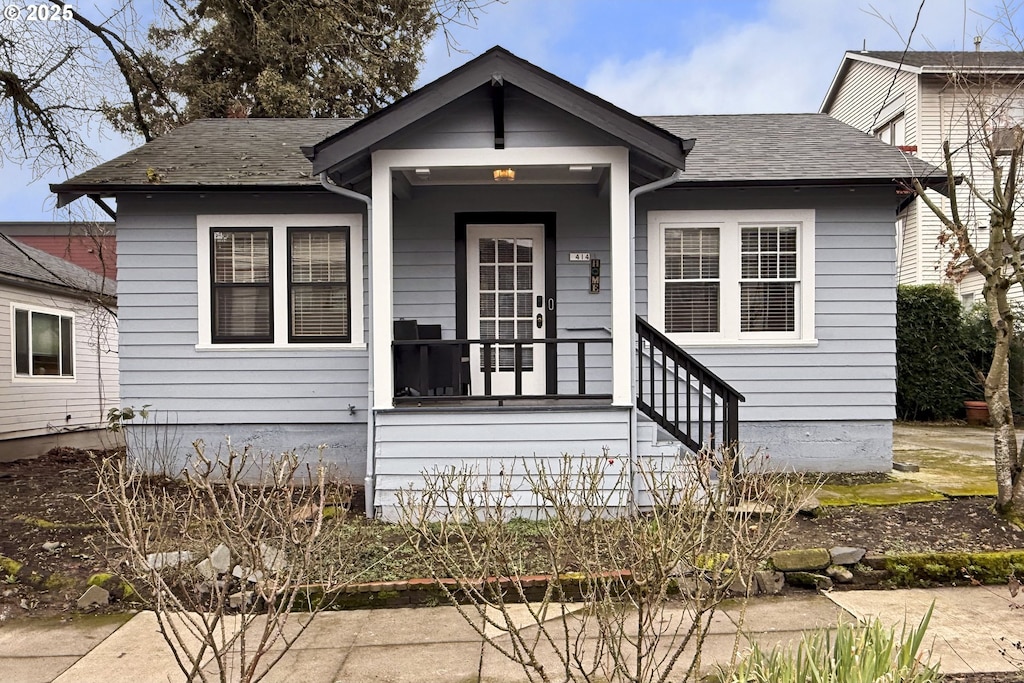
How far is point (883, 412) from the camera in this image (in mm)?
8094

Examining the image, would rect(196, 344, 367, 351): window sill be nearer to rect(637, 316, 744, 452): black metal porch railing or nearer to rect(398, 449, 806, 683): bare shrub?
rect(637, 316, 744, 452): black metal porch railing

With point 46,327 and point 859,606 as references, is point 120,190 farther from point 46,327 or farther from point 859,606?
point 859,606

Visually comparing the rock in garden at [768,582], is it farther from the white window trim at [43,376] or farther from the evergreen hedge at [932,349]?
the white window trim at [43,376]

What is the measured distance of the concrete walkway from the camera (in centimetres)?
389

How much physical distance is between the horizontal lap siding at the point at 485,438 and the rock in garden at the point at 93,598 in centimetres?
211

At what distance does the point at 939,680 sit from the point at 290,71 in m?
18.9

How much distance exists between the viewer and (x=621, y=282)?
6.50 metres

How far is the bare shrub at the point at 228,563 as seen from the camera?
2.80 metres

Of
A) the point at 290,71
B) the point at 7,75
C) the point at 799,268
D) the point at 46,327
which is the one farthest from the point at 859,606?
the point at 290,71

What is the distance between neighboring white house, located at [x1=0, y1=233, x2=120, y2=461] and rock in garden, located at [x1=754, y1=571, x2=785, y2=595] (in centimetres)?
933

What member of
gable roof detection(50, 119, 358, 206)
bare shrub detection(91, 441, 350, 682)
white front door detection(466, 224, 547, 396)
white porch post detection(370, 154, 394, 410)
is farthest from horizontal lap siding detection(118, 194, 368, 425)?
white porch post detection(370, 154, 394, 410)

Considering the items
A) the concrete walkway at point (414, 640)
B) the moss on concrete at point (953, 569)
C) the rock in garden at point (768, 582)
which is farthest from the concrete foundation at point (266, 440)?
the moss on concrete at point (953, 569)

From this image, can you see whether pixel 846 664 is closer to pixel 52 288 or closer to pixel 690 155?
pixel 690 155

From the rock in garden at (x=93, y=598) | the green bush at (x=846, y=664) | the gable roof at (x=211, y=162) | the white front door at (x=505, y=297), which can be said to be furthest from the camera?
the white front door at (x=505, y=297)
